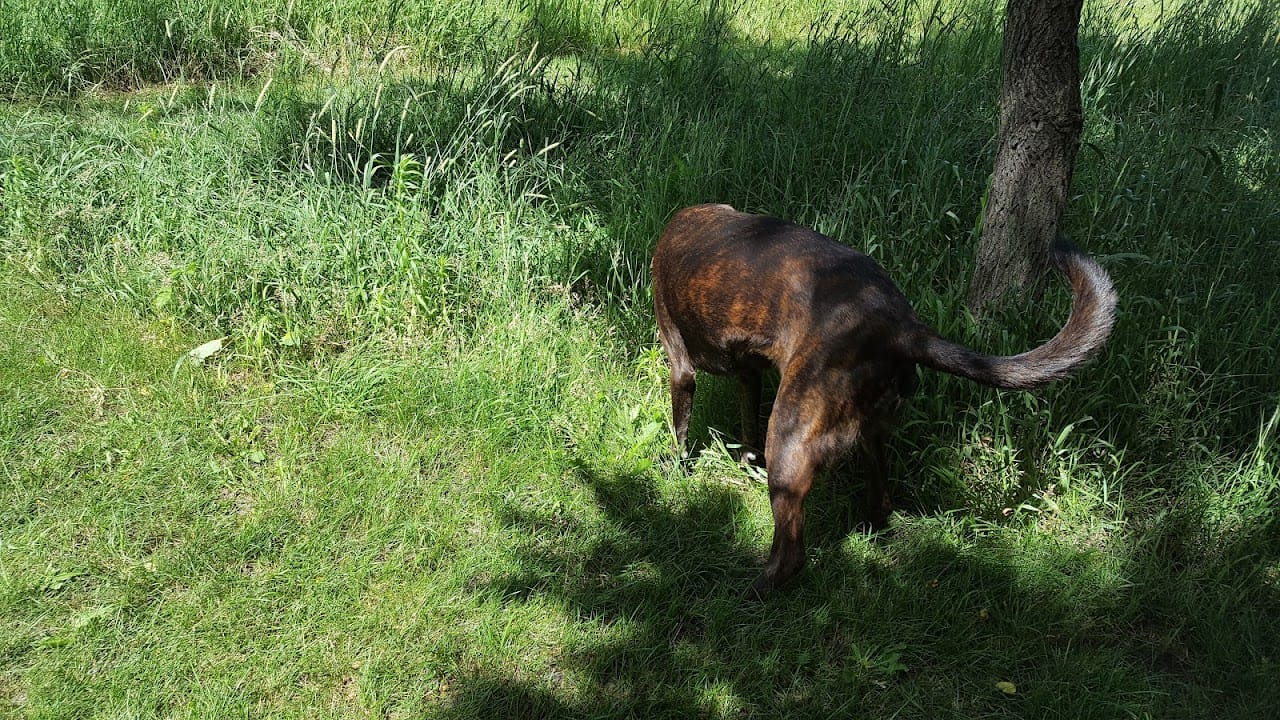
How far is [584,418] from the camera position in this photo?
428 cm

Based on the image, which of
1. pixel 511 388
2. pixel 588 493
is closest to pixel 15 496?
pixel 511 388

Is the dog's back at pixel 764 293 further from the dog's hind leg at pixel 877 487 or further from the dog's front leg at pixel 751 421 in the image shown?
the dog's hind leg at pixel 877 487

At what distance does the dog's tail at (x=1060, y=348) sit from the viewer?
288 centimetres

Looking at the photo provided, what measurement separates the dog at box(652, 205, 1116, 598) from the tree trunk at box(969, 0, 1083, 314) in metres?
0.70

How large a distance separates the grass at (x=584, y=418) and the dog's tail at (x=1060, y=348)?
754 mm

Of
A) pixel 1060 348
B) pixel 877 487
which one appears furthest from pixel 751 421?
pixel 1060 348

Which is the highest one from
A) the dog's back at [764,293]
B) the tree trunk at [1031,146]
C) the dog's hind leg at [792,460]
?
the tree trunk at [1031,146]

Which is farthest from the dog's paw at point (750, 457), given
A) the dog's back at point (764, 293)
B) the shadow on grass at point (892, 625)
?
the dog's back at point (764, 293)

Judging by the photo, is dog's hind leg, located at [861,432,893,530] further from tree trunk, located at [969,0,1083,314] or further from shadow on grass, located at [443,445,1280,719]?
tree trunk, located at [969,0,1083,314]

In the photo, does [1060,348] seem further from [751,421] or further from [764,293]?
[751,421]

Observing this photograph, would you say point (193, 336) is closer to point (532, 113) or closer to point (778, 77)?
point (532, 113)

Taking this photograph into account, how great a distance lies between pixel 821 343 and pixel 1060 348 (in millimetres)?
747

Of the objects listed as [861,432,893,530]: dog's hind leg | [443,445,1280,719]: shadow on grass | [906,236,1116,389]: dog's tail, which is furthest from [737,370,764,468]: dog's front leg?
[906,236,1116,389]: dog's tail

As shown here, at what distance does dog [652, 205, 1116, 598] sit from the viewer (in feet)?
9.78
